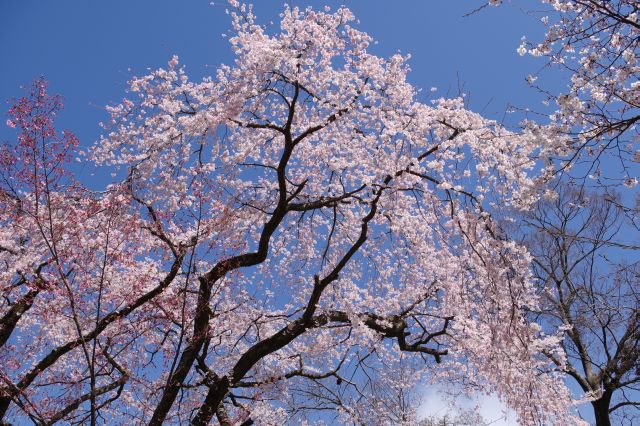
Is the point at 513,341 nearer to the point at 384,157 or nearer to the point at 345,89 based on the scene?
the point at 384,157

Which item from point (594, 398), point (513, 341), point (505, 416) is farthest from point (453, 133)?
point (594, 398)

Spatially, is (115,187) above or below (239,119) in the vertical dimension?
below

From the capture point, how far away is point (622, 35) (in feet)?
14.8

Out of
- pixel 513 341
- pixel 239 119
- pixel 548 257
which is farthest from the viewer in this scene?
pixel 548 257

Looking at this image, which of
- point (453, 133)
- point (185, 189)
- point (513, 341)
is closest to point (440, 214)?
point (453, 133)

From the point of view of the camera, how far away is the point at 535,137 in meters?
4.64

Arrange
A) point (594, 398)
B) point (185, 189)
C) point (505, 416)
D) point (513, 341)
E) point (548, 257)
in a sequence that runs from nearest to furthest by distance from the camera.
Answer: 1. point (513, 341)
2. point (185, 189)
3. point (505, 416)
4. point (594, 398)
5. point (548, 257)

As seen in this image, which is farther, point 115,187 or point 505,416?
point 505,416

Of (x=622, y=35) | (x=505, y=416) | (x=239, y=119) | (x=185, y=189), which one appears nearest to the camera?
(x=622, y=35)

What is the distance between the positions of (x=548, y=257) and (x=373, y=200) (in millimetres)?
9793

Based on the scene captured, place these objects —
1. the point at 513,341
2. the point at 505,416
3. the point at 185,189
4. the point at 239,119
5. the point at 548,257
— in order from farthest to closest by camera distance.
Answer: the point at 548,257, the point at 505,416, the point at 185,189, the point at 239,119, the point at 513,341

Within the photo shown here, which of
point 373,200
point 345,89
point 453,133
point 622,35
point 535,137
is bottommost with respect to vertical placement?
point 535,137

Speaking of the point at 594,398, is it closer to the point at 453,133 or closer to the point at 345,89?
the point at 453,133

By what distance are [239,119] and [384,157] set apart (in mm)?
2225
